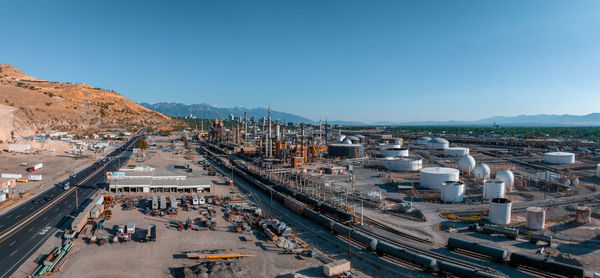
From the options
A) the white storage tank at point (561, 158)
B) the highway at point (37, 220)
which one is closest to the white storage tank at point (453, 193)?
the highway at point (37, 220)

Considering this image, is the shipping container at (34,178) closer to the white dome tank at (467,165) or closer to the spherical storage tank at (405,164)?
the spherical storage tank at (405,164)

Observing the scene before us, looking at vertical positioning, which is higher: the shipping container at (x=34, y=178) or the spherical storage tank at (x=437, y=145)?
the spherical storage tank at (x=437, y=145)

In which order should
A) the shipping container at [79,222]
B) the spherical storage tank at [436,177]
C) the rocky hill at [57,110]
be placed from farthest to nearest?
1. the rocky hill at [57,110]
2. the spherical storage tank at [436,177]
3. the shipping container at [79,222]

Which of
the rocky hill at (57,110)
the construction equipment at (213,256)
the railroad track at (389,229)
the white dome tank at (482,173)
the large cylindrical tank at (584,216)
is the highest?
the rocky hill at (57,110)

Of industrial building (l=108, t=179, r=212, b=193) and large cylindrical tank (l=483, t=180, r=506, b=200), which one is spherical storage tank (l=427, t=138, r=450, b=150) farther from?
industrial building (l=108, t=179, r=212, b=193)

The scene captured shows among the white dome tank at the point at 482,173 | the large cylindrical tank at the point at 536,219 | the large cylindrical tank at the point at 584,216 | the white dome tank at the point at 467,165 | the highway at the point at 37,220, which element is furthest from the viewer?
the white dome tank at the point at 467,165

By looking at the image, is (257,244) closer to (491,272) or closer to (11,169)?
(491,272)

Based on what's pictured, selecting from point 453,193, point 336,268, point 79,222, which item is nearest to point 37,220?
point 79,222
